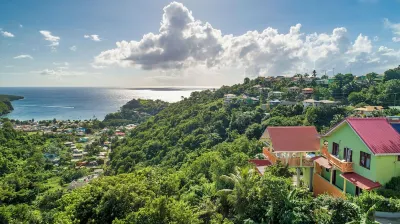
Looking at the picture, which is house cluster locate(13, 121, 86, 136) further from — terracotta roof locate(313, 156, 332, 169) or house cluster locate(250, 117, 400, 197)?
terracotta roof locate(313, 156, 332, 169)

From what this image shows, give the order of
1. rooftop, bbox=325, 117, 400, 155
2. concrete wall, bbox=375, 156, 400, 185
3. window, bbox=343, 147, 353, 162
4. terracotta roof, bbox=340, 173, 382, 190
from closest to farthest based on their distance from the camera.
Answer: terracotta roof, bbox=340, 173, 382, 190, concrete wall, bbox=375, 156, 400, 185, rooftop, bbox=325, 117, 400, 155, window, bbox=343, 147, 353, 162

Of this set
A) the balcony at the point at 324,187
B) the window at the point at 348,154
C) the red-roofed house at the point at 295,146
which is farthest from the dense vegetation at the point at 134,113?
the window at the point at 348,154

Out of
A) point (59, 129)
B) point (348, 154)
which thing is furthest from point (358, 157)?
point (59, 129)

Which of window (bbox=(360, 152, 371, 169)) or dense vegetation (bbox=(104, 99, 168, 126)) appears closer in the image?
window (bbox=(360, 152, 371, 169))

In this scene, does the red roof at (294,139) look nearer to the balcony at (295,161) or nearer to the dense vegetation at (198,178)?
the balcony at (295,161)

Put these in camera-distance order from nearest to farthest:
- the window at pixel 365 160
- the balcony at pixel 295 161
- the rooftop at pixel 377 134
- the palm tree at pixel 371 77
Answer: the rooftop at pixel 377 134 < the window at pixel 365 160 < the balcony at pixel 295 161 < the palm tree at pixel 371 77

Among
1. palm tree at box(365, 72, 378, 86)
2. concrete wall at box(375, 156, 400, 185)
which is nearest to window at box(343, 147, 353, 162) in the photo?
concrete wall at box(375, 156, 400, 185)

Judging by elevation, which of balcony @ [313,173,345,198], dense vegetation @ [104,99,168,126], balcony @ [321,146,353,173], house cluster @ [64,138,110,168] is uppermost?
balcony @ [321,146,353,173]
